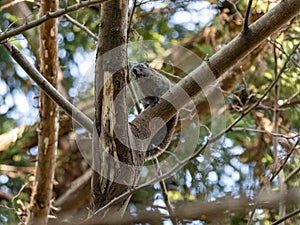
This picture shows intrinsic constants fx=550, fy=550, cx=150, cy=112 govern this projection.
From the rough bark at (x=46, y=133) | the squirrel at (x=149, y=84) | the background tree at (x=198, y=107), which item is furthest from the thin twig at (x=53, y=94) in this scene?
the background tree at (x=198, y=107)

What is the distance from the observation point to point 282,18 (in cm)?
191

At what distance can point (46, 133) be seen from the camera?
2602 mm

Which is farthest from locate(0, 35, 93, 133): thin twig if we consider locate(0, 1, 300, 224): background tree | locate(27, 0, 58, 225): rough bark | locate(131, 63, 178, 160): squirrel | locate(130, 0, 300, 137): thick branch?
locate(0, 1, 300, 224): background tree

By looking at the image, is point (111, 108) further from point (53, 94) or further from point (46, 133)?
point (46, 133)

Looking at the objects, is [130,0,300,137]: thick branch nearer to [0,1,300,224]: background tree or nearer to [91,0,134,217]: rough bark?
[91,0,134,217]: rough bark

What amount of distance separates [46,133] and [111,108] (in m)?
0.94

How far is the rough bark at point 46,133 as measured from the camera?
8.16 feet

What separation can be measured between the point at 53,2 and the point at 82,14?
2.99 feet

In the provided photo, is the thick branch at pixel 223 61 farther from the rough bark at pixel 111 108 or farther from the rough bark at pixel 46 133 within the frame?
the rough bark at pixel 46 133

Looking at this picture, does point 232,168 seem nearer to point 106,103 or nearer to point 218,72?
point 218,72

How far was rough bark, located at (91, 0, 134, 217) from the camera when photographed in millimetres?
1732

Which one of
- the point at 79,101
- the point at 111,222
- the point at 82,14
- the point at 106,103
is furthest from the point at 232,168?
the point at 111,222

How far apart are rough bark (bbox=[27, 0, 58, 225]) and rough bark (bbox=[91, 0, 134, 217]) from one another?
781 mm

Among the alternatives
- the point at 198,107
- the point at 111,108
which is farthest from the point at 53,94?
the point at 198,107
